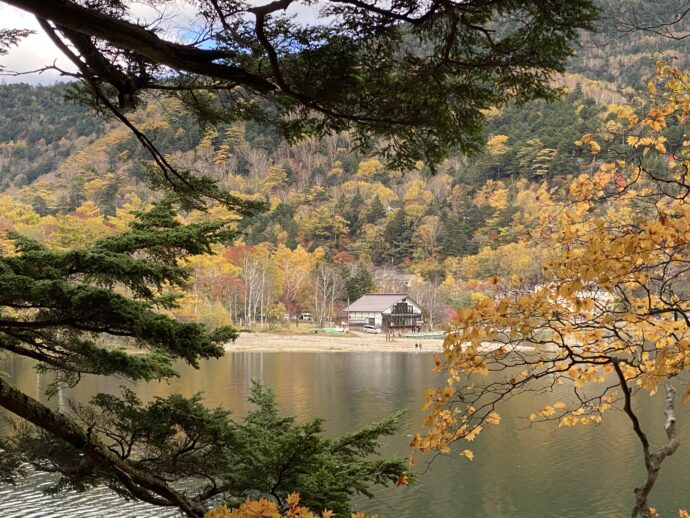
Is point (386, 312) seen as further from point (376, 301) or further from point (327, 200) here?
point (327, 200)

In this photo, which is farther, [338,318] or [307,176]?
[307,176]

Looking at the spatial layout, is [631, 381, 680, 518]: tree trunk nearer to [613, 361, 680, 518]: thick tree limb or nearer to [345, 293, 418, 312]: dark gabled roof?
[613, 361, 680, 518]: thick tree limb

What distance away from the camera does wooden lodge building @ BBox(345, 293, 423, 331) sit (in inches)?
1362

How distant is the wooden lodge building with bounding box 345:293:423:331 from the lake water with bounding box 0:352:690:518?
58.9 feet

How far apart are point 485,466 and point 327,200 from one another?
4525 cm

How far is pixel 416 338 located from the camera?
3212 centimetres

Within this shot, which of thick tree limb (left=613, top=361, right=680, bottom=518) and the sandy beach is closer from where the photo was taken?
thick tree limb (left=613, top=361, right=680, bottom=518)

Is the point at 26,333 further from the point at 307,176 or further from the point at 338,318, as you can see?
the point at 307,176

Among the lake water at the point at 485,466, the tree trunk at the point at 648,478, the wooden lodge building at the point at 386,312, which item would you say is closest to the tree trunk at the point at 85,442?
the tree trunk at the point at 648,478

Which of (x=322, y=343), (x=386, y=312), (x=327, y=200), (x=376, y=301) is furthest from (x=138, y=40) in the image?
(x=327, y=200)

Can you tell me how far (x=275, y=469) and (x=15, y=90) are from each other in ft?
313

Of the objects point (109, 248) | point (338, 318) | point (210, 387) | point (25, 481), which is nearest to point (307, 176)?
point (338, 318)

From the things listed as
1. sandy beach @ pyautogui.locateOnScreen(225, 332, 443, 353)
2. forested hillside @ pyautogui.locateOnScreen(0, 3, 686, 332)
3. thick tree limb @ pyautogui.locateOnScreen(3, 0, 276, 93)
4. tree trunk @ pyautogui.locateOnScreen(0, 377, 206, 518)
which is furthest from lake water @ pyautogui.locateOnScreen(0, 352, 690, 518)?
sandy beach @ pyautogui.locateOnScreen(225, 332, 443, 353)

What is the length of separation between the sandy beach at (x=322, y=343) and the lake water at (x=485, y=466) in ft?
35.3
